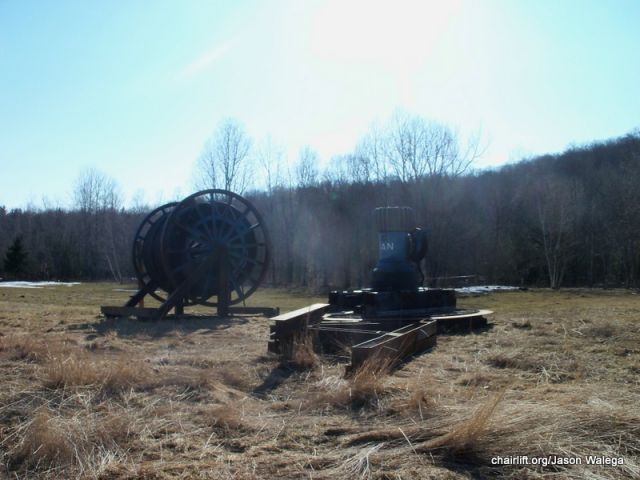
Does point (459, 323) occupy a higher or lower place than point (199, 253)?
lower

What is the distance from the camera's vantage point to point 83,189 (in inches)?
2707

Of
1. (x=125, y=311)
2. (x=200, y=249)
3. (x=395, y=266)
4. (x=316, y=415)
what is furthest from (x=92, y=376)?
(x=200, y=249)

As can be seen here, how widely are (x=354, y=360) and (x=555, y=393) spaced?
6.26 ft

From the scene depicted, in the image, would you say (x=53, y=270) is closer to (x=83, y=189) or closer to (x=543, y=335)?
(x=83, y=189)

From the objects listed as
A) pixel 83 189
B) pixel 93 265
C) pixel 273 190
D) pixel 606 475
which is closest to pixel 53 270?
pixel 93 265

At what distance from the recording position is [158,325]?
11.8 m

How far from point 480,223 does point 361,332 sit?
40.0 meters

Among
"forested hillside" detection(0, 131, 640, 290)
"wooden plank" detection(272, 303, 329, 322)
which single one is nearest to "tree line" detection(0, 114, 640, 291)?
"forested hillside" detection(0, 131, 640, 290)

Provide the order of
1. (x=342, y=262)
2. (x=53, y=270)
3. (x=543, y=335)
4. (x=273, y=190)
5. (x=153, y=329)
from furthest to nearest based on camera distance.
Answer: (x=53, y=270) < (x=273, y=190) < (x=342, y=262) < (x=153, y=329) < (x=543, y=335)

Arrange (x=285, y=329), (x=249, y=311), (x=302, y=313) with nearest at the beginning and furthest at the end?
(x=285, y=329)
(x=302, y=313)
(x=249, y=311)

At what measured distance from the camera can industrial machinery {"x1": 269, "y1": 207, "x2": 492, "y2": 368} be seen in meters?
7.57

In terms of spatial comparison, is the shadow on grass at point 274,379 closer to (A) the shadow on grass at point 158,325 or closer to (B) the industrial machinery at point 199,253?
(A) the shadow on grass at point 158,325

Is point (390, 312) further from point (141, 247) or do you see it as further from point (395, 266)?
point (141, 247)

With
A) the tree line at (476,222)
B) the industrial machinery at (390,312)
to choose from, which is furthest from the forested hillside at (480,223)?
the industrial machinery at (390,312)
